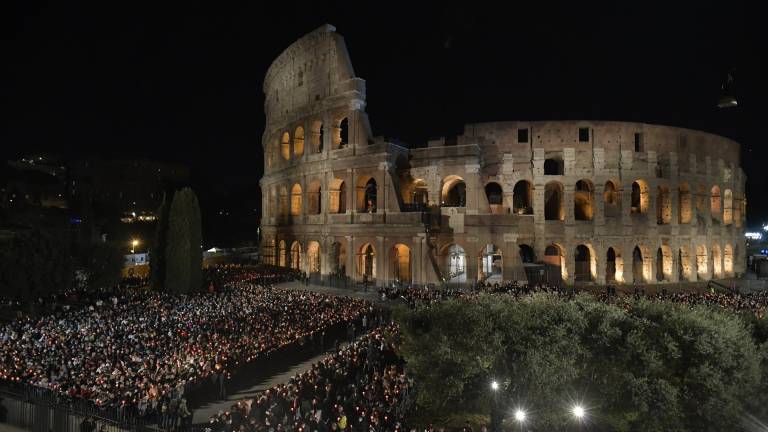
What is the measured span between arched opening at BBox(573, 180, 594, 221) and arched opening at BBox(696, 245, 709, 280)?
10.5 m

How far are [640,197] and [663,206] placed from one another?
2.47m

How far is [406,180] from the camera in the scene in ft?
135

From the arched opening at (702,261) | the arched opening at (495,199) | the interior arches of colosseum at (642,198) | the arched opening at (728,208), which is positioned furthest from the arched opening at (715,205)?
the arched opening at (495,199)

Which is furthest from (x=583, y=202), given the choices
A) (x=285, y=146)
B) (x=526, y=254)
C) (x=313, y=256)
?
(x=285, y=146)

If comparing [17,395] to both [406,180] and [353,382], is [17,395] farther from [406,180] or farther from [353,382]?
[406,180]

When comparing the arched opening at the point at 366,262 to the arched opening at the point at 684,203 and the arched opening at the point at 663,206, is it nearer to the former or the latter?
the arched opening at the point at 663,206

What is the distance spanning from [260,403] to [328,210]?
1114 inches

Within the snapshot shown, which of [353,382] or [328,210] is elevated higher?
[328,210]

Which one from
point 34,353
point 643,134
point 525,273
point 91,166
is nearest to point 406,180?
point 525,273

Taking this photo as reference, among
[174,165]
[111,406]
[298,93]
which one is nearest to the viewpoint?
[111,406]

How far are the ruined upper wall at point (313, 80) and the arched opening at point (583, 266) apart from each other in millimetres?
23085

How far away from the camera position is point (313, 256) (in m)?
44.9

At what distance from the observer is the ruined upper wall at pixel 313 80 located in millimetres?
39406

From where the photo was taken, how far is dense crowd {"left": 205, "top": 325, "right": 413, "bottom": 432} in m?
12.1
